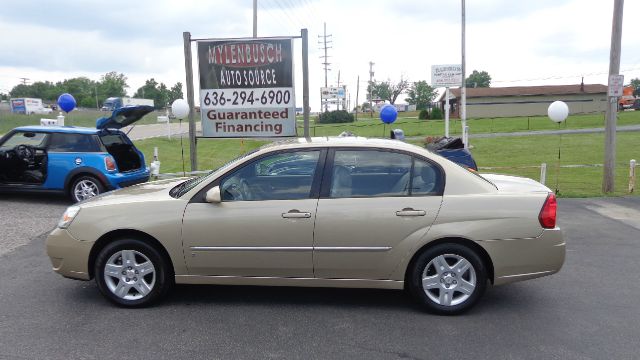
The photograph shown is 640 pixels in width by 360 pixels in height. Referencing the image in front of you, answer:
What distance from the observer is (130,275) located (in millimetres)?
4465

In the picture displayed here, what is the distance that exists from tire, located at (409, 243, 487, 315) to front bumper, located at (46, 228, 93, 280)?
286 cm

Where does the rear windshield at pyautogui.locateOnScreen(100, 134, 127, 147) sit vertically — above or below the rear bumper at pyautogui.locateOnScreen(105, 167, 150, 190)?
above

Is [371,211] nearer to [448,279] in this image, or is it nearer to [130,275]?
[448,279]

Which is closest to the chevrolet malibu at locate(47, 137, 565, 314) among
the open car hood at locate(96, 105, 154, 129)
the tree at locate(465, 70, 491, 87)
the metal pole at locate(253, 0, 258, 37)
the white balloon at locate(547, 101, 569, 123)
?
the open car hood at locate(96, 105, 154, 129)

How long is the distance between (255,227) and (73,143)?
6571 mm

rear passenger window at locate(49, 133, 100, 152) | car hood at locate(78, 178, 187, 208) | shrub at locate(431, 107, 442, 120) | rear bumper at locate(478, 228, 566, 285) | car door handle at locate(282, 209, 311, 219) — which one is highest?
shrub at locate(431, 107, 442, 120)

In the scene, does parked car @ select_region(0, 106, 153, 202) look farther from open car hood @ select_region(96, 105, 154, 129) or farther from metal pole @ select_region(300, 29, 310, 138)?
metal pole @ select_region(300, 29, 310, 138)

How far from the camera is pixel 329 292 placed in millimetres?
4930

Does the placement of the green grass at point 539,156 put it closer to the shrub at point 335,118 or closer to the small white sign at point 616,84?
the small white sign at point 616,84

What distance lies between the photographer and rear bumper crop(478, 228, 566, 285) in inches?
168

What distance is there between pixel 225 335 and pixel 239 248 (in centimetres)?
73

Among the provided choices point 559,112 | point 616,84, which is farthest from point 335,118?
point 616,84

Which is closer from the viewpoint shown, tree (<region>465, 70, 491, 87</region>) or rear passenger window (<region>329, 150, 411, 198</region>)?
rear passenger window (<region>329, 150, 411, 198</region>)

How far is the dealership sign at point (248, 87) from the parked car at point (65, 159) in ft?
4.43
